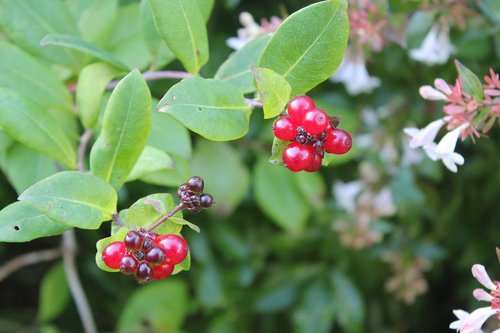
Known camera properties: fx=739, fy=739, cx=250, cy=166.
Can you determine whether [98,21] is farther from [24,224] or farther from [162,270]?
[162,270]

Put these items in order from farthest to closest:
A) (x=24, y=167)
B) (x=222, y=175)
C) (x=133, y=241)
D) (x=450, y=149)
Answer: (x=222, y=175) < (x=24, y=167) < (x=450, y=149) < (x=133, y=241)

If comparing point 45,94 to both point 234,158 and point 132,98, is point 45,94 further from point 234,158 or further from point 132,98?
point 234,158

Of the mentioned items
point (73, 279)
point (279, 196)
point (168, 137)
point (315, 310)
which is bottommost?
point (315, 310)

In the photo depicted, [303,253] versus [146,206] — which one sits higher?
[146,206]

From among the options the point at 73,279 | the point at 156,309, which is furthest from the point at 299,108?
the point at 156,309

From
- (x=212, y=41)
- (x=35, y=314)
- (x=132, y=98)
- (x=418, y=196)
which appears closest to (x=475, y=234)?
(x=418, y=196)
